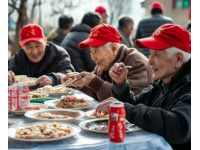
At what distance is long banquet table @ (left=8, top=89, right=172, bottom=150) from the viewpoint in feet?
5.76

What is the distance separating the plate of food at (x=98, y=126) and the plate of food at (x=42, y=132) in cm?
10

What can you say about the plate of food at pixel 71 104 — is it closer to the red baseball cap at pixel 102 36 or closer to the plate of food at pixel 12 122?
the plate of food at pixel 12 122

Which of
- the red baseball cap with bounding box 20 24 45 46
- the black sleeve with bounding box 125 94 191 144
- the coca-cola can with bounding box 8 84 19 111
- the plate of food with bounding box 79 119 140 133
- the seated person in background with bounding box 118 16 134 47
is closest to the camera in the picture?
the black sleeve with bounding box 125 94 191 144

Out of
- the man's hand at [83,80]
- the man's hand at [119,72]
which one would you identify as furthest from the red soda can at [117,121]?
the man's hand at [83,80]

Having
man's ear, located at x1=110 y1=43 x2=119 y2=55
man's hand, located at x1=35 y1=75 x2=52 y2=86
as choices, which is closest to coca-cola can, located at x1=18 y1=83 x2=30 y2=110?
man's ear, located at x1=110 y1=43 x2=119 y2=55

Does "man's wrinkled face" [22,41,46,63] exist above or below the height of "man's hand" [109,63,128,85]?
above

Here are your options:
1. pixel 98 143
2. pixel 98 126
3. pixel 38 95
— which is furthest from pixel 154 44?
pixel 38 95

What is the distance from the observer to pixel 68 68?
455cm

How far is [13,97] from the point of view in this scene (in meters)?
2.43

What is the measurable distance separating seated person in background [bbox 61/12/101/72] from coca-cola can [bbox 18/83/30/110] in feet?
8.36

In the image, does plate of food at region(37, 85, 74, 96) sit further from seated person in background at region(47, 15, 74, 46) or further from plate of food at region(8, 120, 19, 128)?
seated person in background at region(47, 15, 74, 46)
